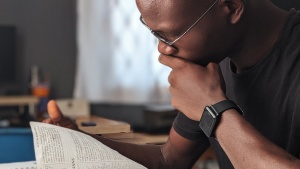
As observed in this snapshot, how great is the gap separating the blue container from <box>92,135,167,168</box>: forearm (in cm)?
19

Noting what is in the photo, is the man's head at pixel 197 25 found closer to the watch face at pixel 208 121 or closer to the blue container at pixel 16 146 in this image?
the watch face at pixel 208 121

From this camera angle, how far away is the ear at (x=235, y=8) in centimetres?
101

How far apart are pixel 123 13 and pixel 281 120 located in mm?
3100

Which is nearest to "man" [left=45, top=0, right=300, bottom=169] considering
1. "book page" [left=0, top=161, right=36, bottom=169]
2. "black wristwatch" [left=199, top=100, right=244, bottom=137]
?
"black wristwatch" [left=199, top=100, right=244, bottom=137]

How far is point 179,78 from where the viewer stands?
1009 mm

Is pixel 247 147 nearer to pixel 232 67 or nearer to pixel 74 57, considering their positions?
pixel 232 67

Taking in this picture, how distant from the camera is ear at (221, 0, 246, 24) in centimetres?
101

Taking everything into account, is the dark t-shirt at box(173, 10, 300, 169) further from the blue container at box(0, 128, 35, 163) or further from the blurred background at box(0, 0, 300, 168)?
the blurred background at box(0, 0, 300, 168)

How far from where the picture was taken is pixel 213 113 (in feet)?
3.00

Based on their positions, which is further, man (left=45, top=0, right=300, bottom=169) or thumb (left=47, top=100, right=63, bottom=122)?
thumb (left=47, top=100, right=63, bottom=122)

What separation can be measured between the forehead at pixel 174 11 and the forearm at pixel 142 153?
288 mm

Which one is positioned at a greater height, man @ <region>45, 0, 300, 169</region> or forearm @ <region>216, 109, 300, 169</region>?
man @ <region>45, 0, 300, 169</region>

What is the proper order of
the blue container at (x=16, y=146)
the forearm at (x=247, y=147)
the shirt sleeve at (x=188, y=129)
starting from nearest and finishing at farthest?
the forearm at (x=247, y=147) → the blue container at (x=16, y=146) → the shirt sleeve at (x=188, y=129)

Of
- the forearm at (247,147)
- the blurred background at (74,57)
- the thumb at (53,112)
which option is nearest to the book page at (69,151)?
the thumb at (53,112)
